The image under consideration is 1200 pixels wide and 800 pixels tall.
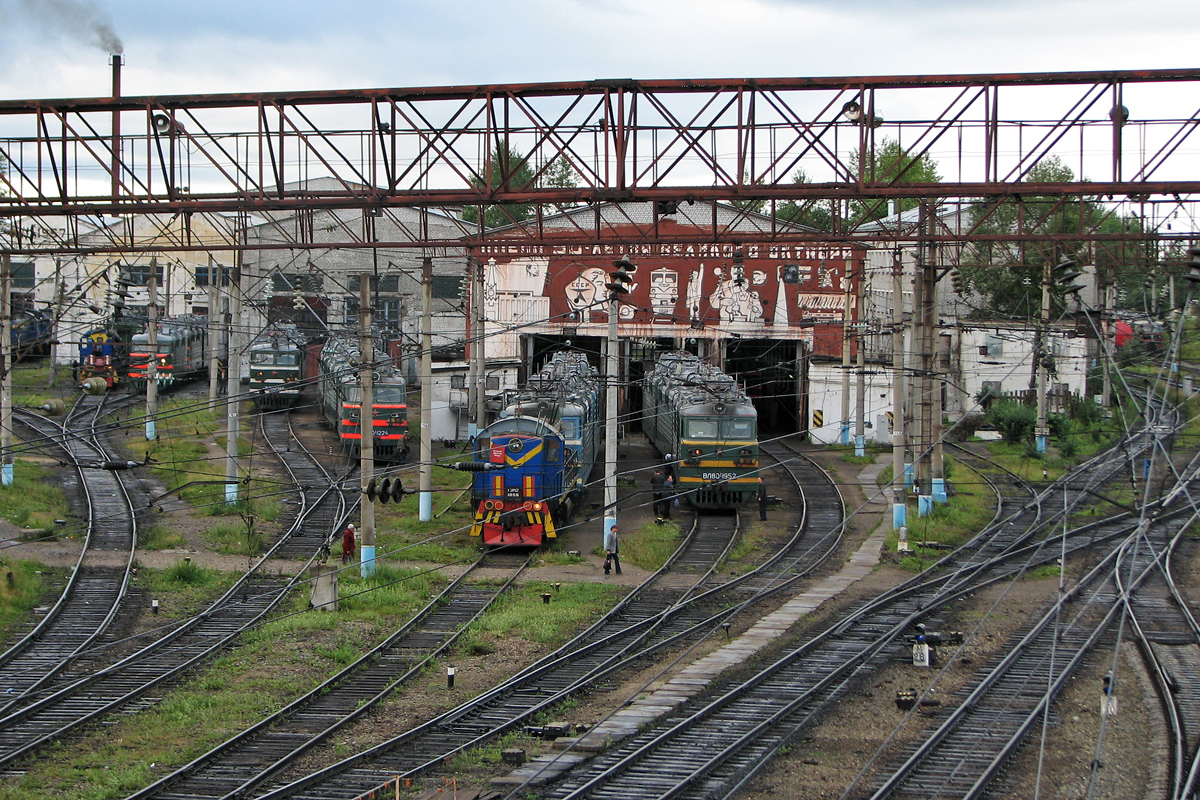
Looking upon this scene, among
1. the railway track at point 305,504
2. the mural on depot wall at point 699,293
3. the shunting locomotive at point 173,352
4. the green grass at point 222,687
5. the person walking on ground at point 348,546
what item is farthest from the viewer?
the shunting locomotive at point 173,352

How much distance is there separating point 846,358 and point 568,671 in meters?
23.7

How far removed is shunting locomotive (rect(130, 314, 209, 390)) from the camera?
44219 millimetres

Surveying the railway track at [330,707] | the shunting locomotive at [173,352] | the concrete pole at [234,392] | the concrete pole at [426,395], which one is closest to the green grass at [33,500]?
the concrete pole at [234,392]

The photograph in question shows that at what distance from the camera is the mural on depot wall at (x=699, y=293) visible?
4403cm

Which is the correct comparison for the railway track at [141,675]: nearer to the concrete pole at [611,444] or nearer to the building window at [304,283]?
the concrete pole at [611,444]

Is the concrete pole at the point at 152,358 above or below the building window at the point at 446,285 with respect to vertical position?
below

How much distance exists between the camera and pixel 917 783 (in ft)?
38.8

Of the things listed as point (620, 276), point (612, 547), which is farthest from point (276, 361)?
point (620, 276)

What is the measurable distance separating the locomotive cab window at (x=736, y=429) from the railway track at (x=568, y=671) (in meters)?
4.06

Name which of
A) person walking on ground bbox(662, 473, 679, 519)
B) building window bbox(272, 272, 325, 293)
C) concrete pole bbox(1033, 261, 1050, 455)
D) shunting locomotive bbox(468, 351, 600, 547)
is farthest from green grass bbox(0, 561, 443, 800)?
building window bbox(272, 272, 325, 293)

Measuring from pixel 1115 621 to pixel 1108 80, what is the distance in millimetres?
9197

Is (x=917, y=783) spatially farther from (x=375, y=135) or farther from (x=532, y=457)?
(x=532, y=457)

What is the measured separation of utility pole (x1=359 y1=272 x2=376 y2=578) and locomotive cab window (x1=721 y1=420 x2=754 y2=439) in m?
10.0

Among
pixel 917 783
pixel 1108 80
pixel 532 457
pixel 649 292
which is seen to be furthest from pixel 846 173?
pixel 649 292
